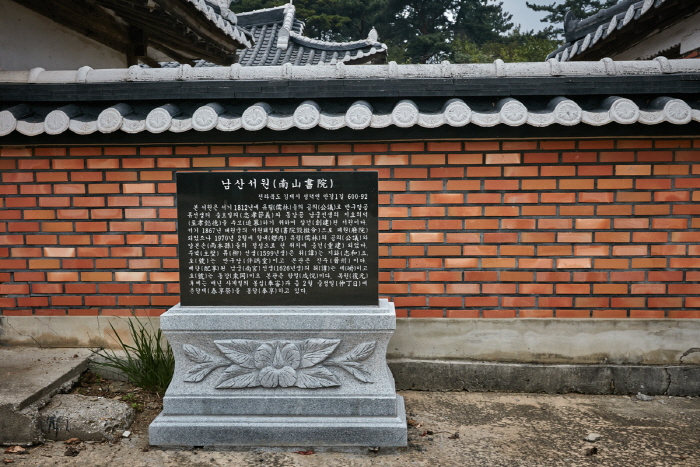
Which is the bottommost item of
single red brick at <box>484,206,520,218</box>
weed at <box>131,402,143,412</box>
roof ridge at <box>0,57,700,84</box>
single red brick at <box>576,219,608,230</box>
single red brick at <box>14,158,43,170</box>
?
weed at <box>131,402,143,412</box>

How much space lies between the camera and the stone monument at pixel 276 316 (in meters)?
3.57

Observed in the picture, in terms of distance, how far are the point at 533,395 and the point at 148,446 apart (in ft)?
9.56

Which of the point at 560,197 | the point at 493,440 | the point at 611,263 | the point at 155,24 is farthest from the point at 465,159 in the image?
the point at 155,24

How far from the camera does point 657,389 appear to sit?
434 centimetres

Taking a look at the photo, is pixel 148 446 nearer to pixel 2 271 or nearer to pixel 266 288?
pixel 266 288

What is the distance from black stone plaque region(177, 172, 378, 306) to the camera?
3643mm

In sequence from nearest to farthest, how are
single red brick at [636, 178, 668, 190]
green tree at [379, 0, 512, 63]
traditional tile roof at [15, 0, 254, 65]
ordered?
1. single red brick at [636, 178, 668, 190]
2. traditional tile roof at [15, 0, 254, 65]
3. green tree at [379, 0, 512, 63]

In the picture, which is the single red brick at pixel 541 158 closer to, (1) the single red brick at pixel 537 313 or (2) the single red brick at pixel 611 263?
(2) the single red brick at pixel 611 263

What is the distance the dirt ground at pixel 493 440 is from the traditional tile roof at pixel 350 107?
6.95ft

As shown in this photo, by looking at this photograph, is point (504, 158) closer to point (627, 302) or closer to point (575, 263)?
point (575, 263)

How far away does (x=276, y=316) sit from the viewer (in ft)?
11.7

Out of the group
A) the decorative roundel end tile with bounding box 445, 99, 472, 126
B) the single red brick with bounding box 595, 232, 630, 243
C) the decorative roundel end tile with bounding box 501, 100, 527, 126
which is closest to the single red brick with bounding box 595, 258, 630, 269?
the single red brick with bounding box 595, 232, 630, 243

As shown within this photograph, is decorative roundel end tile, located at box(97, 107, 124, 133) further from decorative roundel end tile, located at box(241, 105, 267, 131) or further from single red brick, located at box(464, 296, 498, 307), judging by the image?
single red brick, located at box(464, 296, 498, 307)

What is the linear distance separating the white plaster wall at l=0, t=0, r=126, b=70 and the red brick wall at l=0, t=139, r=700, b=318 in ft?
6.10
